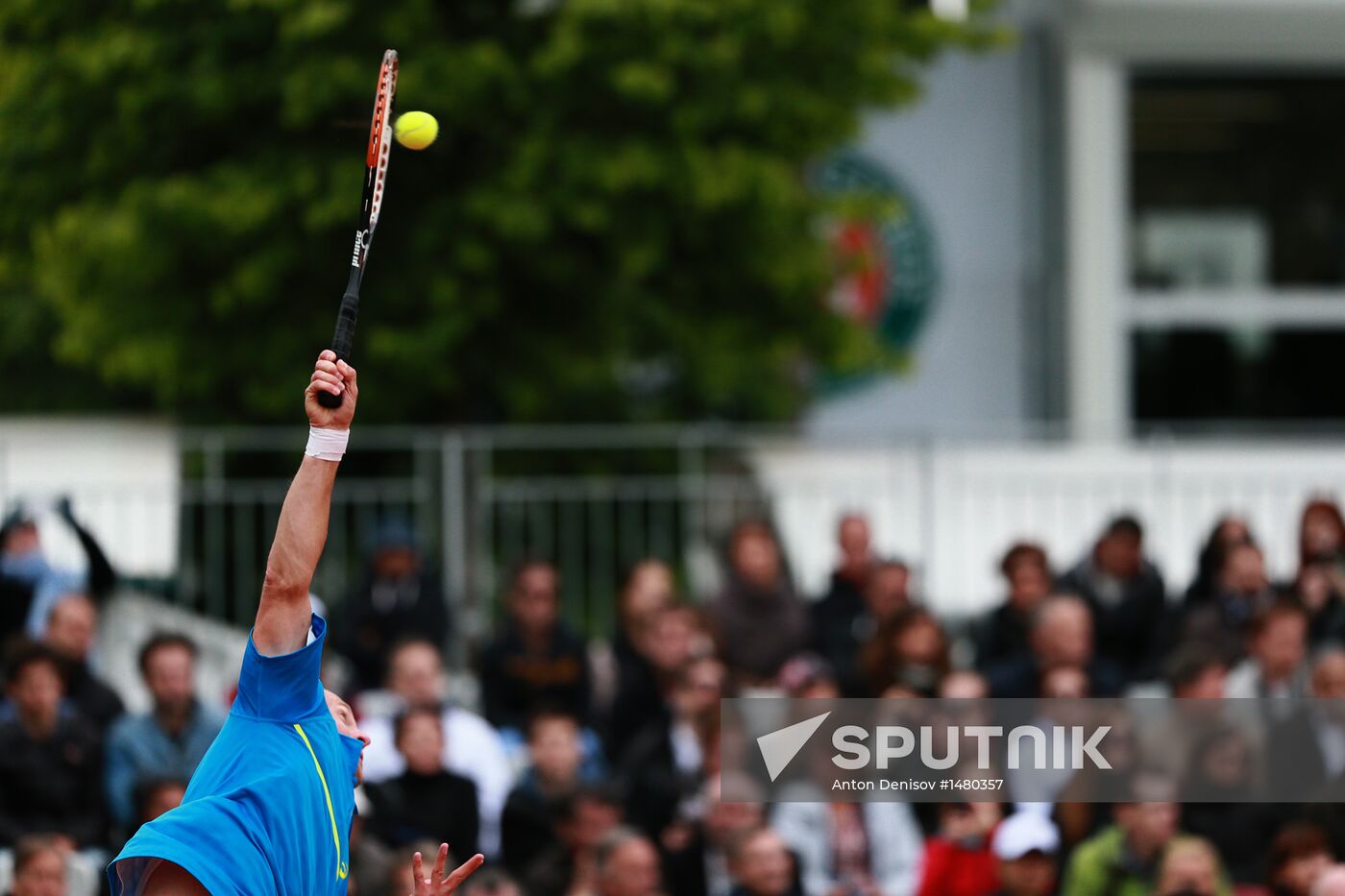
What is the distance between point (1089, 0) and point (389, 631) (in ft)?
31.5

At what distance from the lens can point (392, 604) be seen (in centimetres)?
1016

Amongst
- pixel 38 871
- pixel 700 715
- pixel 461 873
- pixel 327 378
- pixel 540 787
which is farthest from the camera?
pixel 700 715

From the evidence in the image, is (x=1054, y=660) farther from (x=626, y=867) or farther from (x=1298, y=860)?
(x=626, y=867)

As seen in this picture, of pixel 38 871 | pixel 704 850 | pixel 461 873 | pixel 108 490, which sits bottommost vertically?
pixel 704 850

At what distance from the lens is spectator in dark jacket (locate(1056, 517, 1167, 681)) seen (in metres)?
10.6

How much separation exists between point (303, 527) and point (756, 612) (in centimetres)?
625

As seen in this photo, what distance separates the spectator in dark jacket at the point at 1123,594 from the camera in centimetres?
1059

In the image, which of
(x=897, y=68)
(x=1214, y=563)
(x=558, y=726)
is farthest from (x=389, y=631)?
(x=897, y=68)

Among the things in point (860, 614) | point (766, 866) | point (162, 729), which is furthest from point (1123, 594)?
point (162, 729)

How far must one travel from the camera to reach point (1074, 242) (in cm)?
1767

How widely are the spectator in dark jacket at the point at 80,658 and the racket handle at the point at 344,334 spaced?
196 inches

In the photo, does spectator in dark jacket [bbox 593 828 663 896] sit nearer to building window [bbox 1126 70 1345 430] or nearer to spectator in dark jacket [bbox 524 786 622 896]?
spectator in dark jacket [bbox 524 786 622 896]

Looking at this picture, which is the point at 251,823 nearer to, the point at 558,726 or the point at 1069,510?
the point at 558,726

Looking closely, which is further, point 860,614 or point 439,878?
point 860,614
